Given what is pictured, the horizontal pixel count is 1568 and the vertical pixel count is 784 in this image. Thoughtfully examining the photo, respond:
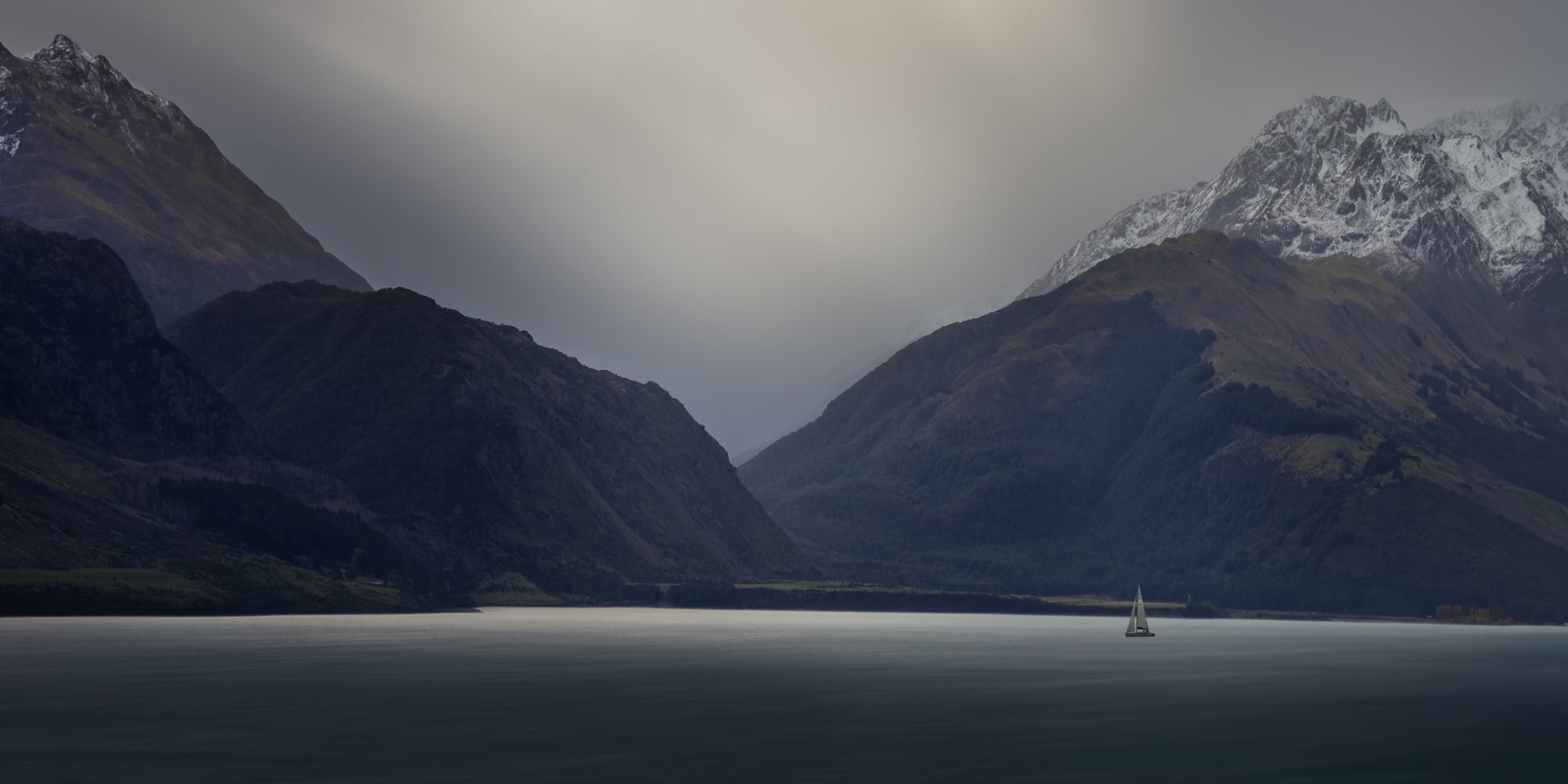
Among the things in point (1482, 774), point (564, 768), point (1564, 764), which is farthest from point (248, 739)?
point (1564, 764)

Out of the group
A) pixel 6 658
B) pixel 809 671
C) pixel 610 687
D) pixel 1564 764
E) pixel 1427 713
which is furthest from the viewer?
pixel 809 671

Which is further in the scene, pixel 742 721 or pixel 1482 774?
pixel 742 721

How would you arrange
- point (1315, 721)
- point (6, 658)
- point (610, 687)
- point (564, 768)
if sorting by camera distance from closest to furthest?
point (564, 768) → point (1315, 721) → point (610, 687) → point (6, 658)

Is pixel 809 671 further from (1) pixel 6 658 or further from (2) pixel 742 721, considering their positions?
(1) pixel 6 658

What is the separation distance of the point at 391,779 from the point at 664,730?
30.6 metres

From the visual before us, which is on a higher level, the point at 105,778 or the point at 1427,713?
the point at 1427,713

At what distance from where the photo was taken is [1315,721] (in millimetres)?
133750

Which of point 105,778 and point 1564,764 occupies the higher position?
point 1564,764

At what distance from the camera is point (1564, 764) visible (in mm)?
104375

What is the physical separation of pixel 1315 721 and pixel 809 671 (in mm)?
71252

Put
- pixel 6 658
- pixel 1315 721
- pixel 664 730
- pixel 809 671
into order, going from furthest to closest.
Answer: pixel 809 671
pixel 6 658
pixel 1315 721
pixel 664 730

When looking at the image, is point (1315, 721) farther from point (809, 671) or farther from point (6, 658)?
point (6, 658)

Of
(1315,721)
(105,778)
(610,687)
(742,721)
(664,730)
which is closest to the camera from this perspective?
(105,778)

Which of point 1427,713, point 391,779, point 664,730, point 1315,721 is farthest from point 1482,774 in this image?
point 391,779
